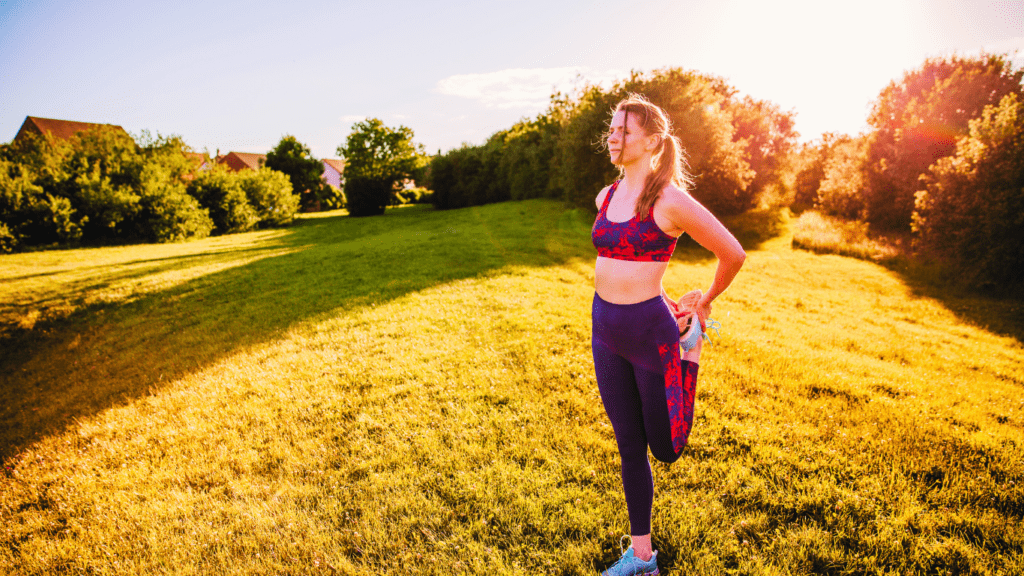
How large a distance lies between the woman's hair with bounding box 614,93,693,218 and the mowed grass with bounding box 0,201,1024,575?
2.64 m

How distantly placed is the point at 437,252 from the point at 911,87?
90.0 ft

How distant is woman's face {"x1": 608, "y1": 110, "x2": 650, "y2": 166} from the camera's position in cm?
247

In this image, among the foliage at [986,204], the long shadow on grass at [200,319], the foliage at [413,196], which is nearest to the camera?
the long shadow on grass at [200,319]

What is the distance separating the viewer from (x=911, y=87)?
21.8 meters

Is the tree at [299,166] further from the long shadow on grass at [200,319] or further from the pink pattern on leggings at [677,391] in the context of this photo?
the pink pattern on leggings at [677,391]

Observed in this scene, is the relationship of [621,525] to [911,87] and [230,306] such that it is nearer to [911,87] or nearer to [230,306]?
[230,306]

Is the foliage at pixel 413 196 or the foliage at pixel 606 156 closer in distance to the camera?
the foliage at pixel 606 156

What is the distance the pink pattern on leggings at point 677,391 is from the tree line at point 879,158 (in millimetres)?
4241

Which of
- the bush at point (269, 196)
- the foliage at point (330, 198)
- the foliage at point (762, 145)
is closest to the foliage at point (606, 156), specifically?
the foliage at point (762, 145)

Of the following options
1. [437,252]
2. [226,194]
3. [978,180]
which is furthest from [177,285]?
[978,180]

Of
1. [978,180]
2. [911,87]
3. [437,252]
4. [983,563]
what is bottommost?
[983,563]

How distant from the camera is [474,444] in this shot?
14.3 ft

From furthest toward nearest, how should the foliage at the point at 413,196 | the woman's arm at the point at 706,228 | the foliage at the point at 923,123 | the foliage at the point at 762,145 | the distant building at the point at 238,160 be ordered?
the distant building at the point at 238,160, the foliage at the point at 413,196, the foliage at the point at 762,145, the foliage at the point at 923,123, the woman's arm at the point at 706,228

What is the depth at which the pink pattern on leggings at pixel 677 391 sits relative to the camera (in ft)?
7.91
